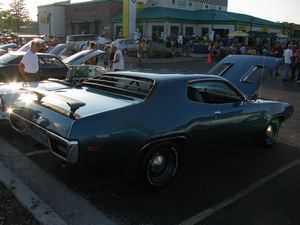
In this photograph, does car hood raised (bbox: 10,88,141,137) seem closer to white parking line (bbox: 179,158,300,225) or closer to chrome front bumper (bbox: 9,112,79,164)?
chrome front bumper (bbox: 9,112,79,164)

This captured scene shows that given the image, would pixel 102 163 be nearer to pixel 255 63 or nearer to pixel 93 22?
pixel 255 63

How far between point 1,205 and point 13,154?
180 cm

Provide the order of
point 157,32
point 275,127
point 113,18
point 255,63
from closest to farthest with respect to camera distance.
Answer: point 275,127 → point 255,63 → point 157,32 → point 113,18

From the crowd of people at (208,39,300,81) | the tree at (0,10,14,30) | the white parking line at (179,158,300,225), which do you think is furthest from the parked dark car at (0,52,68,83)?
the tree at (0,10,14,30)

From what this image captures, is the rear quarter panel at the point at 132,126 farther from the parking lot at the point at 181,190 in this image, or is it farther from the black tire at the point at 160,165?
the parking lot at the point at 181,190

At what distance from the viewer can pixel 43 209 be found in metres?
3.65

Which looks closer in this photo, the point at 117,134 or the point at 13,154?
the point at 117,134

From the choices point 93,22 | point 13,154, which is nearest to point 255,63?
point 13,154

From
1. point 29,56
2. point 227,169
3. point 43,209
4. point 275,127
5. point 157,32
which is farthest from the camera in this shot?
point 157,32

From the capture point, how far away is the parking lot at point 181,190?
12.4 feet

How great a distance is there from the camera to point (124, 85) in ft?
16.3

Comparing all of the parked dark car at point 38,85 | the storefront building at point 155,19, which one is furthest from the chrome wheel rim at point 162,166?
the storefront building at point 155,19

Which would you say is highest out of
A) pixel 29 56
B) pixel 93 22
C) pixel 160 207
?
pixel 93 22

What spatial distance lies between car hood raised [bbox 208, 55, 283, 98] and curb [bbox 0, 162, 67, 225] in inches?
172
